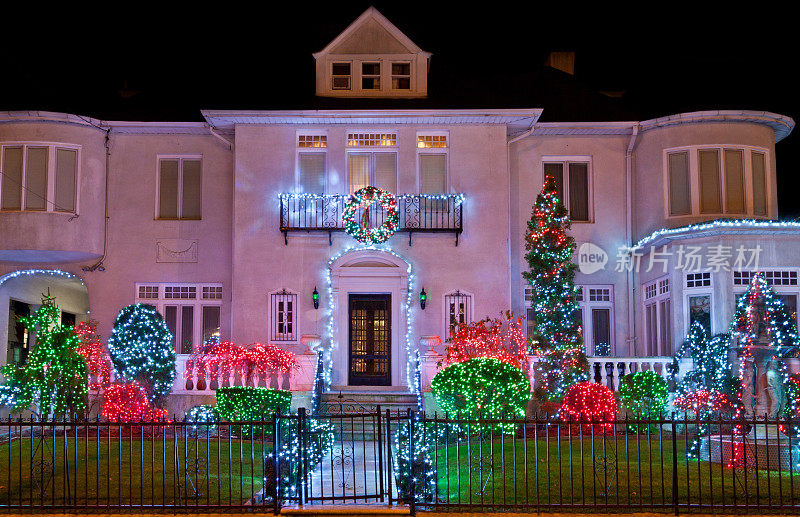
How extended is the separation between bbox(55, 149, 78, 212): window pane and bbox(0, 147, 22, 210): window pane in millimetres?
866

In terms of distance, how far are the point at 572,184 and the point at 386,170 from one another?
4.80m

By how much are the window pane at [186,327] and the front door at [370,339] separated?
4.11 metres

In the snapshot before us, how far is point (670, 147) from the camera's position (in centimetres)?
2169

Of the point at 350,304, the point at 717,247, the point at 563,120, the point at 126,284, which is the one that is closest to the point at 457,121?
the point at 563,120

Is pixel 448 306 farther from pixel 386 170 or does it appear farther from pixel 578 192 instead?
pixel 578 192

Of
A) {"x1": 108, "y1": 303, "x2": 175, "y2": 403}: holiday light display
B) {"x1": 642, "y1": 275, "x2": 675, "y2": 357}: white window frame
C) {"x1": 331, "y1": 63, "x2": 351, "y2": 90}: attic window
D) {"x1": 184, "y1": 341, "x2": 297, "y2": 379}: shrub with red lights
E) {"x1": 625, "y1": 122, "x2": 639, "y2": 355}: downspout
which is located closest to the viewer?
{"x1": 108, "y1": 303, "x2": 175, "y2": 403}: holiday light display

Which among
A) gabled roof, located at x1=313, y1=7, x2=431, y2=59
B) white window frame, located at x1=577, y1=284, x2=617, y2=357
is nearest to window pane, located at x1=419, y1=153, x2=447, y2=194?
→ gabled roof, located at x1=313, y1=7, x2=431, y2=59

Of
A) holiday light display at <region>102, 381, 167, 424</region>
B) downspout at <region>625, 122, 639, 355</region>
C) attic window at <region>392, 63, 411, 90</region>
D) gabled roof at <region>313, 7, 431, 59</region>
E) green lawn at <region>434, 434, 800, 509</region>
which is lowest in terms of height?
green lawn at <region>434, 434, 800, 509</region>

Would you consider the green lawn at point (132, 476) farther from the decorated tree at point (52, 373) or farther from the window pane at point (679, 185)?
the window pane at point (679, 185)

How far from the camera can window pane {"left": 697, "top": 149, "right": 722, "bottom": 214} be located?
2134 cm

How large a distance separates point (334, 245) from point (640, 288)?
766cm

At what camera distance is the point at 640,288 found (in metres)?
22.1

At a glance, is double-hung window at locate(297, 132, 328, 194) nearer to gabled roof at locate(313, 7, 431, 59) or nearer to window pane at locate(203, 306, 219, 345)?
gabled roof at locate(313, 7, 431, 59)

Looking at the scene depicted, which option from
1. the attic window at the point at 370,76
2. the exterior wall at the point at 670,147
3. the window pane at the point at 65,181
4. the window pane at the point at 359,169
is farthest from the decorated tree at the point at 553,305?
the window pane at the point at 65,181
